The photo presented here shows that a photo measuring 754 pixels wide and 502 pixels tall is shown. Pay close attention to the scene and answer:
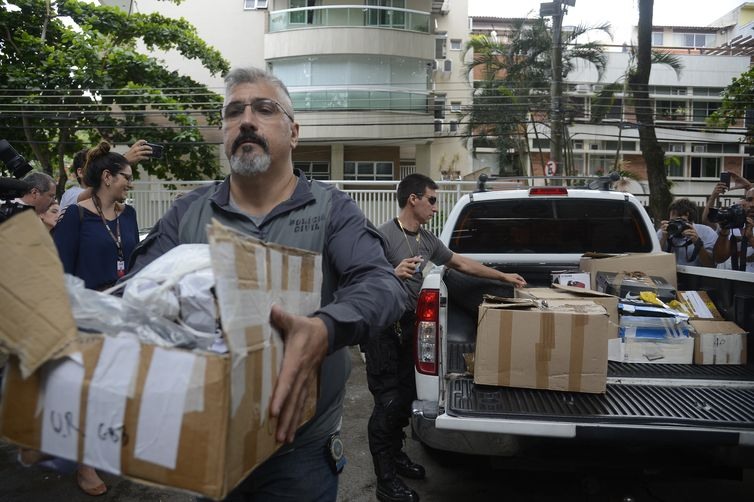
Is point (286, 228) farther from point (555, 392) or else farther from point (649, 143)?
point (649, 143)

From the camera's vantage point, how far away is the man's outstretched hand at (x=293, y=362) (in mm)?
1468

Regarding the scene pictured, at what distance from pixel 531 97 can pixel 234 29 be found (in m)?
13.1

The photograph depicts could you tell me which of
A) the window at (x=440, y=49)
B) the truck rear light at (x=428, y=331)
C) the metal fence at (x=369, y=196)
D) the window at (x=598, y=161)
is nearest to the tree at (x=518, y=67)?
the window at (x=440, y=49)

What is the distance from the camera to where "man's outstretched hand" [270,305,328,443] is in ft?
4.82

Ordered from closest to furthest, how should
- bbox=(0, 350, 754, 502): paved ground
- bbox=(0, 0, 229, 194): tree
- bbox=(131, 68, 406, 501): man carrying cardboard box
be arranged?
bbox=(131, 68, 406, 501): man carrying cardboard box, bbox=(0, 350, 754, 502): paved ground, bbox=(0, 0, 229, 194): tree

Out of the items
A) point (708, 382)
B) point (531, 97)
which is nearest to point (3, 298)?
point (708, 382)

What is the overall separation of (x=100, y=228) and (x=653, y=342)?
3.57 meters

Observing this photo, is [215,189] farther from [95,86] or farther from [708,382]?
[95,86]

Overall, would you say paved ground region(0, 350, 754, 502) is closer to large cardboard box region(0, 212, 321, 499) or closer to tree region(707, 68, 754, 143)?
large cardboard box region(0, 212, 321, 499)

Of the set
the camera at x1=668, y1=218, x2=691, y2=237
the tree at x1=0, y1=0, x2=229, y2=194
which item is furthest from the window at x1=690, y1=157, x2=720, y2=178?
the camera at x1=668, y1=218, x2=691, y2=237

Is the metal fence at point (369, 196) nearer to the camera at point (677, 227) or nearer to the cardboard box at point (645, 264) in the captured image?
the camera at point (677, 227)

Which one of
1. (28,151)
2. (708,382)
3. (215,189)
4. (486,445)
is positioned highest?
(28,151)

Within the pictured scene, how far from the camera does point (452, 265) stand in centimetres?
462

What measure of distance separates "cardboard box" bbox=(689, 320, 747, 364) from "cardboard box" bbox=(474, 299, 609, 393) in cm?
92
